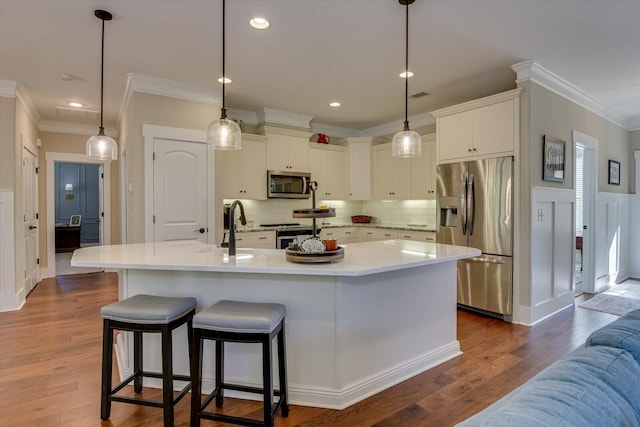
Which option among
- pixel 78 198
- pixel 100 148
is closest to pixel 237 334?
pixel 100 148

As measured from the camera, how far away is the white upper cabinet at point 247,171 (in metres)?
4.97

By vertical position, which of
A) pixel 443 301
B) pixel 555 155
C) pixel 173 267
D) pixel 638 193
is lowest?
pixel 443 301

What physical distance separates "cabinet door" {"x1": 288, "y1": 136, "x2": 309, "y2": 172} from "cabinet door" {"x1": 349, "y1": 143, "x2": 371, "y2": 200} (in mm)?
914

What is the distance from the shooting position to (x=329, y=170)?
608 cm

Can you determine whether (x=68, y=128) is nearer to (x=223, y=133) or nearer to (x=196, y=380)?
(x=223, y=133)

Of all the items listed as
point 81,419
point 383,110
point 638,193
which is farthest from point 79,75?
point 638,193

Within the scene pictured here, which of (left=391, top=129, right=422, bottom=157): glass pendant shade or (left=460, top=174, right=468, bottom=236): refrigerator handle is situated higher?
(left=391, top=129, right=422, bottom=157): glass pendant shade

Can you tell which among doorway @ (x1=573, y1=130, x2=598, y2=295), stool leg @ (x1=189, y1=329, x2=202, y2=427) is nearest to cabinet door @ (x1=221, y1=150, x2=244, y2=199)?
stool leg @ (x1=189, y1=329, x2=202, y2=427)

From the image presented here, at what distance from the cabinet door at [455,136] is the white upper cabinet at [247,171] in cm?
254

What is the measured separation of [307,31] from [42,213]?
558cm

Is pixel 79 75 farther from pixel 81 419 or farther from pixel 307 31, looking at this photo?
pixel 81 419

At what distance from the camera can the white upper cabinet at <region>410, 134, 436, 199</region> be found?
5145 millimetres

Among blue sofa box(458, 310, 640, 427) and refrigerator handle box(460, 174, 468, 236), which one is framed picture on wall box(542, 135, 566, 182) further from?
blue sofa box(458, 310, 640, 427)

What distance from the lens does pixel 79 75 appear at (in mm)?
3801
